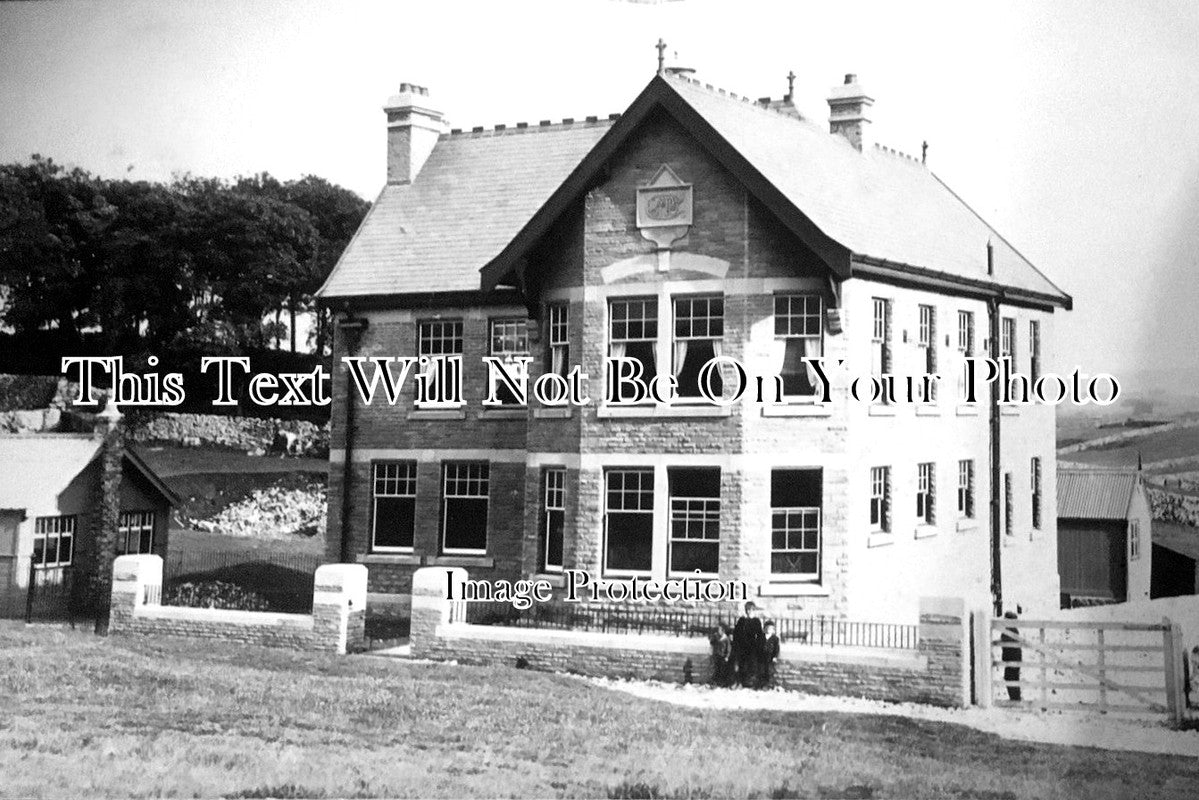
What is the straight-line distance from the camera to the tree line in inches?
535

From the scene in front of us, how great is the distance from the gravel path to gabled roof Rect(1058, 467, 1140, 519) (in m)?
1.49

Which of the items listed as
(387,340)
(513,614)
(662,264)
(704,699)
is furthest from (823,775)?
(387,340)

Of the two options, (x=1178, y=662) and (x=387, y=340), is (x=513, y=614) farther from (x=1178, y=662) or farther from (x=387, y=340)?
(x=1178, y=662)

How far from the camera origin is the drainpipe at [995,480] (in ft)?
36.7

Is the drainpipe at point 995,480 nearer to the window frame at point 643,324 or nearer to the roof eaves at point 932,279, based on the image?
the roof eaves at point 932,279

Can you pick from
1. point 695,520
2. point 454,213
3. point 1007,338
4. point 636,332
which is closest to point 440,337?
point 454,213

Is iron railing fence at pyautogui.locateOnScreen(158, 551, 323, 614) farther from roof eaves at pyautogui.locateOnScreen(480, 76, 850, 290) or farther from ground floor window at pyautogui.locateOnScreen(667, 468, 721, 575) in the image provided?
roof eaves at pyautogui.locateOnScreen(480, 76, 850, 290)

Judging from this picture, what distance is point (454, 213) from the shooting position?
49.5 ft

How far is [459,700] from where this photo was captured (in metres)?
11.7

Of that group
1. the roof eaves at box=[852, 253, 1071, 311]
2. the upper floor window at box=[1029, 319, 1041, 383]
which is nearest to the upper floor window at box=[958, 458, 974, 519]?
the upper floor window at box=[1029, 319, 1041, 383]

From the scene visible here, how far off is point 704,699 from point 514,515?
3684 millimetres

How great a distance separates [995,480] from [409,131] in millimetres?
6503

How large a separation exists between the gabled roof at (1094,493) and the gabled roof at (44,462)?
29.6ft

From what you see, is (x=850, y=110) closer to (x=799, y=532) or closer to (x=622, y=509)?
(x=799, y=532)
